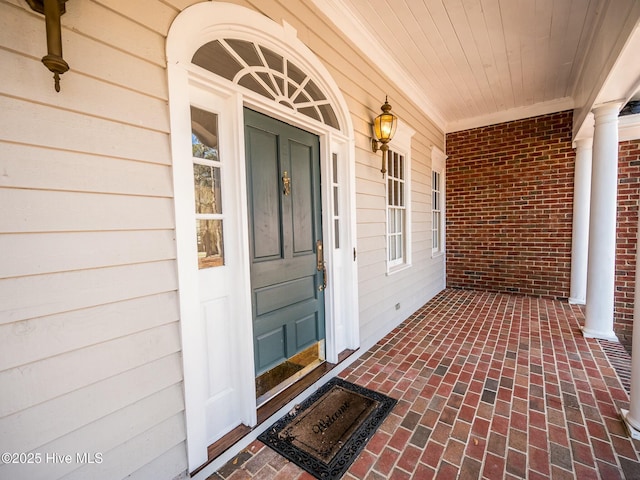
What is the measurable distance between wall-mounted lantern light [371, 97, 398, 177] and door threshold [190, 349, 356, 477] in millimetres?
2087

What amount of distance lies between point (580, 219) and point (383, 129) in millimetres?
3736

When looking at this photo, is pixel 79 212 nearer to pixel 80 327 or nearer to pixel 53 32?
pixel 80 327

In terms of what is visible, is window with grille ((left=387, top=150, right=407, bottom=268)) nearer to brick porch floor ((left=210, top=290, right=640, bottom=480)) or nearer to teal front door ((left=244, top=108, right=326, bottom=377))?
brick porch floor ((left=210, top=290, right=640, bottom=480))

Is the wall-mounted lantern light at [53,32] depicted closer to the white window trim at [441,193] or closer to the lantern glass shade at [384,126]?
the lantern glass shade at [384,126]

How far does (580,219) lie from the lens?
432 cm

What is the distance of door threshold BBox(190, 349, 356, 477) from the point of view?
161cm

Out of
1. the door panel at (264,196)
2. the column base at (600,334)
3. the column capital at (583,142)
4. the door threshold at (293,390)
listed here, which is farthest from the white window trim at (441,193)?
the door panel at (264,196)

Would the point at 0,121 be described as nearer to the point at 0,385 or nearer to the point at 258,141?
the point at 0,385

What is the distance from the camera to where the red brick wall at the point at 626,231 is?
13.0 ft

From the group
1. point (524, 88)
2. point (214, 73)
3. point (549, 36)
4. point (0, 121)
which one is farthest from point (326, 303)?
point (524, 88)

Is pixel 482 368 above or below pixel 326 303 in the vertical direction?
below

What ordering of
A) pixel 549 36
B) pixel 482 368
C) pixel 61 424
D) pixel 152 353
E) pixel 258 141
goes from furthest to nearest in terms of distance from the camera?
pixel 549 36
pixel 482 368
pixel 258 141
pixel 152 353
pixel 61 424

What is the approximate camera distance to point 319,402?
214cm

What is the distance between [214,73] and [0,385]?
1617 mm
